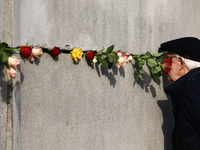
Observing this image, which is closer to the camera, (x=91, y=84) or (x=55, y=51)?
(x=55, y=51)

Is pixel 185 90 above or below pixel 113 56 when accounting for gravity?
below

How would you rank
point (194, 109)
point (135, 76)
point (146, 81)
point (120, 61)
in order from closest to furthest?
1. point (194, 109)
2. point (120, 61)
3. point (135, 76)
4. point (146, 81)

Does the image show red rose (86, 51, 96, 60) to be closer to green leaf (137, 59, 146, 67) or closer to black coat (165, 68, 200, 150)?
green leaf (137, 59, 146, 67)

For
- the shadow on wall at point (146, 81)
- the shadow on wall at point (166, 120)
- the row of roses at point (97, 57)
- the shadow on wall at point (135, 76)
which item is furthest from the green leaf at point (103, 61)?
the shadow on wall at point (166, 120)

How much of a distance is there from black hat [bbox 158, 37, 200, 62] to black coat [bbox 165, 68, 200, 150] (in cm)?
15

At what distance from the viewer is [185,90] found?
108 inches

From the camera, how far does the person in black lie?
2.62 meters

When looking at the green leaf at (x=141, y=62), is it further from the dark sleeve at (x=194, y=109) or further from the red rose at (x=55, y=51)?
the red rose at (x=55, y=51)

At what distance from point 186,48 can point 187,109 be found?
63 centimetres

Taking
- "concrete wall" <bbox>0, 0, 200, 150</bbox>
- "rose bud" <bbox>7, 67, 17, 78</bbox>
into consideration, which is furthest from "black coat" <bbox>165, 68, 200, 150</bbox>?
"rose bud" <bbox>7, 67, 17, 78</bbox>

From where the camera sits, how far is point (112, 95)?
281cm

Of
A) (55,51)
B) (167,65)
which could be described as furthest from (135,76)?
(55,51)

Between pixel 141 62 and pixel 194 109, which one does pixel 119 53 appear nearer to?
pixel 141 62

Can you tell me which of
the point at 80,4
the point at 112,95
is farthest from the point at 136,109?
the point at 80,4
